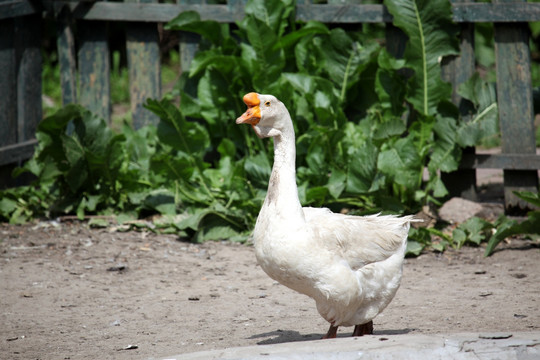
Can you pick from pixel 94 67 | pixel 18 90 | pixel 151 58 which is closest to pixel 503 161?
pixel 151 58

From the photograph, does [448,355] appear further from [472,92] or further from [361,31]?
[361,31]

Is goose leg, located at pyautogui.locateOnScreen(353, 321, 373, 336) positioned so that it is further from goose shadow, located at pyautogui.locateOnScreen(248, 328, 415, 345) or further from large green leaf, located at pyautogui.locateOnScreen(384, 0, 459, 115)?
large green leaf, located at pyautogui.locateOnScreen(384, 0, 459, 115)

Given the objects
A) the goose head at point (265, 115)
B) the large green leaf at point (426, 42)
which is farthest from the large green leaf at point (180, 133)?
the goose head at point (265, 115)

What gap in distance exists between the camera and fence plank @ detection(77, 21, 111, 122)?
720 cm

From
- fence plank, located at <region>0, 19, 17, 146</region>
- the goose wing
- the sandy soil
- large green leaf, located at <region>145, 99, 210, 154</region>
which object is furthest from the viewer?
fence plank, located at <region>0, 19, 17, 146</region>

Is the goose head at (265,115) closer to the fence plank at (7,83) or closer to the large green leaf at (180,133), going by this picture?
the large green leaf at (180,133)

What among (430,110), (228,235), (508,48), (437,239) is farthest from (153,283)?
(508,48)

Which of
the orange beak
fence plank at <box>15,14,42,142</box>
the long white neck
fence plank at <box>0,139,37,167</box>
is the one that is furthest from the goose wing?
fence plank at <box>15,14,42,142</box>

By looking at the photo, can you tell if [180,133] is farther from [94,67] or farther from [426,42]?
[426,42]

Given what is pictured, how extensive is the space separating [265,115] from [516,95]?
3298 millimetres

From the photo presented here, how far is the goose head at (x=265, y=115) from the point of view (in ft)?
12.2

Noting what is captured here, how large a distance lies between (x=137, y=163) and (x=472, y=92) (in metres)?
3.22

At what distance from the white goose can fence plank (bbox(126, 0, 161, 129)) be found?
11.8ft

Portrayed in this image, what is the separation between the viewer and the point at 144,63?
712cm
